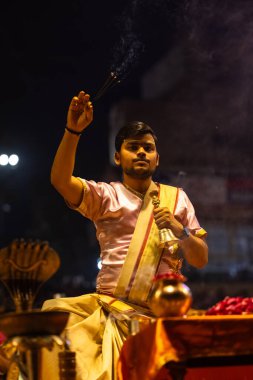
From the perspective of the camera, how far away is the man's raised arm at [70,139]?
18.0 ft

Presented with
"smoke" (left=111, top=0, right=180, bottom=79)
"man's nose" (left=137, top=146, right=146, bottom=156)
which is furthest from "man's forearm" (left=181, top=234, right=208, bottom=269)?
"smoke" (left=111, top=0, right=180, bottom=79)

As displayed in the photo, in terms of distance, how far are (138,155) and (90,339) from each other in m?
1.61

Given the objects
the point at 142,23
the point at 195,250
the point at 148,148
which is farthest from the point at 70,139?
the point at 142,23

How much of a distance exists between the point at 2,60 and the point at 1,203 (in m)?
5.00

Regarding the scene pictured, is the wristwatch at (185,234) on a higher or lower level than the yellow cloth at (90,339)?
higher

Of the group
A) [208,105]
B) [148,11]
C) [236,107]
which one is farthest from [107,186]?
[208,105]

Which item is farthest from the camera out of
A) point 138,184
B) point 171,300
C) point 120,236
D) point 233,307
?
point 138,184

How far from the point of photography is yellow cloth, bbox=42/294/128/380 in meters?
5.11

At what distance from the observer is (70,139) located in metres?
5.53

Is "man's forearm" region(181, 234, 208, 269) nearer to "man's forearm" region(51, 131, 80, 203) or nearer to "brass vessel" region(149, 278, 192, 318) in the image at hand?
"man's forearm" region(51, 131, 80, 203)

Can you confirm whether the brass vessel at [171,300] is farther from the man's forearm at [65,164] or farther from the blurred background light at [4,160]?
the blurred background light at [4,160]

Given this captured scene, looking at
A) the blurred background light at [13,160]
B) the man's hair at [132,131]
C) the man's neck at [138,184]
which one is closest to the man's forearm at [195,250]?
the man's neck at [138,184]

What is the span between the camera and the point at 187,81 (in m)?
23.8

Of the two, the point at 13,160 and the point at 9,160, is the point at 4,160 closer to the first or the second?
the point at 9,160
